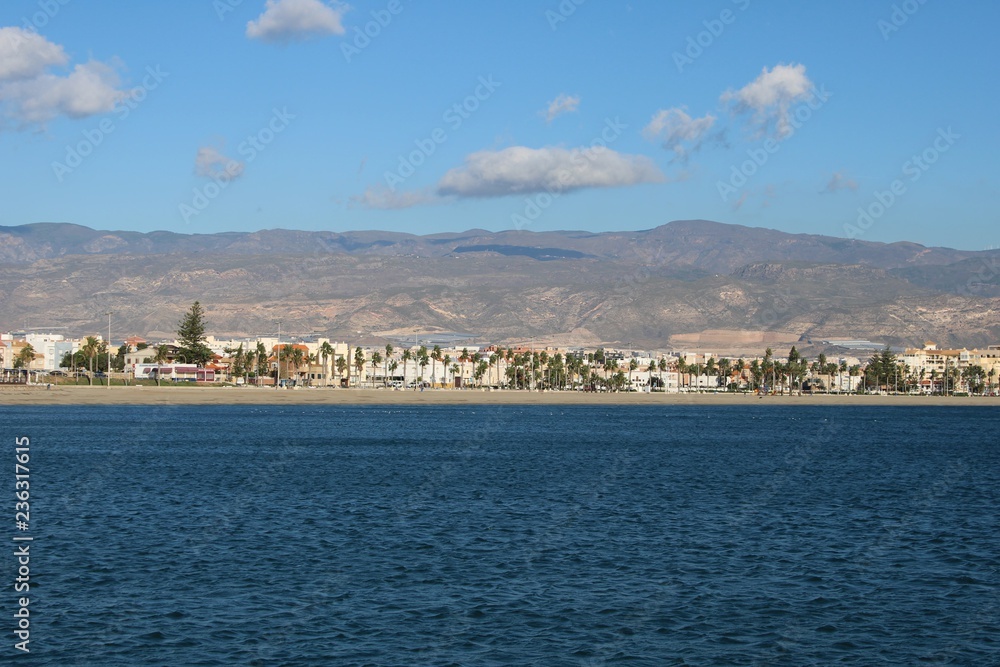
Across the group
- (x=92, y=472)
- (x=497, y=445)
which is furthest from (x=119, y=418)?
(x=92, y=472)

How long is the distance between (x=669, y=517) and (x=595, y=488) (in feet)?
30.5

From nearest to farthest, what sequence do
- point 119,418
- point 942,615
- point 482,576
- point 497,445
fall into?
point 942,615
point 482,576
point 497,445
point 119,418

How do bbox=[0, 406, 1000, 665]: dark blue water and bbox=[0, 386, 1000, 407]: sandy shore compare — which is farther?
bbox=[0, 386, 1000, 407]: sandy shore

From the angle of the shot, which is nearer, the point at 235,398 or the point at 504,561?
the point at 504,561

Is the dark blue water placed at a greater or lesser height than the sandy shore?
lesser

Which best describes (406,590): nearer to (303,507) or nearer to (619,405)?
(303,507)

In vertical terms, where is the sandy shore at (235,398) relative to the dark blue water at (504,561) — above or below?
above

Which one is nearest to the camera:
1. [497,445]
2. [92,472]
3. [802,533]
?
[802,533]

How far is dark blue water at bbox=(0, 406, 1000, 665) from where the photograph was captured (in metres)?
21.7

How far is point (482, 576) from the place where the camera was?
90.3ft

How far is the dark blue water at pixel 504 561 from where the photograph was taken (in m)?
21.7

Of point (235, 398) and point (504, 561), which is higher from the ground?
point (235, 398)

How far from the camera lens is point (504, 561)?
29.5m

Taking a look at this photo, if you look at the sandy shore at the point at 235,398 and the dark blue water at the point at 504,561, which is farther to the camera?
the sandy shore at the point at 235,398
